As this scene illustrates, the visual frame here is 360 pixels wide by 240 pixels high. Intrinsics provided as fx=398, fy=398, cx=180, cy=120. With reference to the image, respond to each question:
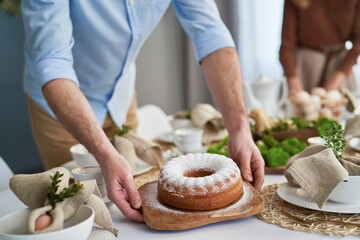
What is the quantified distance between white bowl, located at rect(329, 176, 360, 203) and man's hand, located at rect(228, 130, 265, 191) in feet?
0.65

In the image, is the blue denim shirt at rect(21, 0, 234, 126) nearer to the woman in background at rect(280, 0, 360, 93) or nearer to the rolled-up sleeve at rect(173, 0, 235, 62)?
the rolled-up sleeve at rect(173, 0, 235, 62)

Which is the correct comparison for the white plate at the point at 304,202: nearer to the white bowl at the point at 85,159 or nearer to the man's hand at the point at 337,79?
the white bowl at the point at 85,159

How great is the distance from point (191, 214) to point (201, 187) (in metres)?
0.06

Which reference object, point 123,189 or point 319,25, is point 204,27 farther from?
point 319,25

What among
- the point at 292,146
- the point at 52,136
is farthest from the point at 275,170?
the point at 52,136

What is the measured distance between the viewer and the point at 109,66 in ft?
5.40

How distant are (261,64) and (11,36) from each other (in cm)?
246

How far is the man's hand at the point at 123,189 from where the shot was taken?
0.88 m

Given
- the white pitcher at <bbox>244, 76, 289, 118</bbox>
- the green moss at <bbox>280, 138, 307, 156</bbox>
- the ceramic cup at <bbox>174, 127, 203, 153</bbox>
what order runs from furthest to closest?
the white pitcher at <bbox>244, 76, 289, 118</bbox>
the ceramic cup at <bbox>174, 127, 203, 153</bbox>
the green moss at <bbox>280, 138, 307, 156</bbox>

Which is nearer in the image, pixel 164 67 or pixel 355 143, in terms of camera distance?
pixel 355 143

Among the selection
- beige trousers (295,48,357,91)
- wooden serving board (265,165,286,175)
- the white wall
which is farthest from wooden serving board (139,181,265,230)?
the white wall

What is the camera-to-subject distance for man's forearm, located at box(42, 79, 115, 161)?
993 millimetres

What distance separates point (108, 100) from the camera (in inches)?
69.9

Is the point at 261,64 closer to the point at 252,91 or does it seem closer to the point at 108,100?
the point at 252,91
